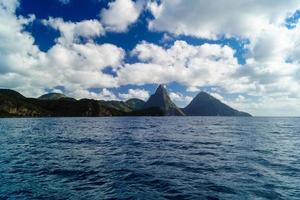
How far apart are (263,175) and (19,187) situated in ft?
64.2

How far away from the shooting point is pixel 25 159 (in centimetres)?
2825

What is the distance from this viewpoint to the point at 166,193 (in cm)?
1641

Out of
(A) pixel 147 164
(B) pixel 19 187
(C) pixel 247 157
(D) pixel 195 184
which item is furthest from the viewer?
(C) pixel 247 157

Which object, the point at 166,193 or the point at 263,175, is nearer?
the point at 166,193

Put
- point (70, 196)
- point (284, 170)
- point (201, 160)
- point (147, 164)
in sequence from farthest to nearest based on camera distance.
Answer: point (201, 160), point (147, 164), point (284, 170), point (70, 196)

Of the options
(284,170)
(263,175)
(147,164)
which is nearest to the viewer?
(263,175)

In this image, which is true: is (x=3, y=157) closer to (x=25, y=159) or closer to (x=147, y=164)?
(x=25, y=159)

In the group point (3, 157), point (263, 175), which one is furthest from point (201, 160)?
point (3, 157)

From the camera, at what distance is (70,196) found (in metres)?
15.6

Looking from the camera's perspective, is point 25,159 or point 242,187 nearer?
point 242,187

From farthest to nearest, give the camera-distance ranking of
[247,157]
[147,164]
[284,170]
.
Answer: [247,157] < [147,164] < [284,170]

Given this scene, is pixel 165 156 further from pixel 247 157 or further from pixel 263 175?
pixel 263 175

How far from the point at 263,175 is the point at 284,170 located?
11.7 feet

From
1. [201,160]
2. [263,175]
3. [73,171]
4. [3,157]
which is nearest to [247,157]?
[201,160]
